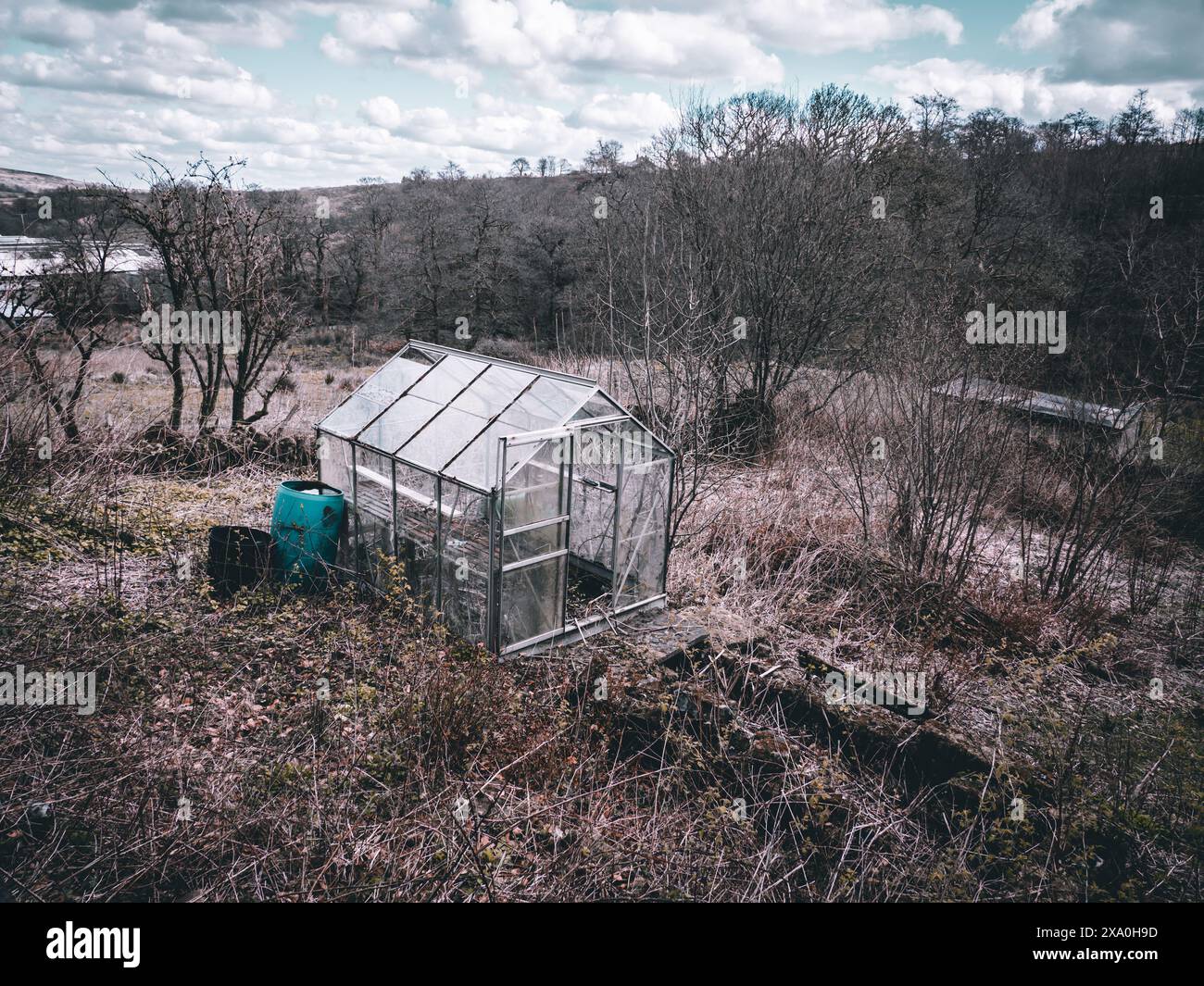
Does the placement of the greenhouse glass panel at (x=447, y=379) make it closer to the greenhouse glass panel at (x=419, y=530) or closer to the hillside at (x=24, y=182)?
the greenhouse glass panel at (x=419, y=530)

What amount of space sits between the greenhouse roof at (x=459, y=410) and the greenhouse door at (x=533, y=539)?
22 centimetres

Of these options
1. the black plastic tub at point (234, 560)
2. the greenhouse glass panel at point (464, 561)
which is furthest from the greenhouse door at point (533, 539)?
the black plastic tub at point (234, 560)

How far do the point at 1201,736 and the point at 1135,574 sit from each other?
3.62 m

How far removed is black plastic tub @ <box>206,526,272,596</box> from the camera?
7707mm

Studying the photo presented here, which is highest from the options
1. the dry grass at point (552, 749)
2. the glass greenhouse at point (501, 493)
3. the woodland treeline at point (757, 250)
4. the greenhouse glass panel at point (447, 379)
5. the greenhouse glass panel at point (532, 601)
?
the woodland treeline at point (757, 250)

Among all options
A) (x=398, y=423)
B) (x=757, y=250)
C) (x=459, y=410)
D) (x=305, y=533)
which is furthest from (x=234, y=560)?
(x=757, y=250)

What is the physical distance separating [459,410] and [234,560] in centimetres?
274

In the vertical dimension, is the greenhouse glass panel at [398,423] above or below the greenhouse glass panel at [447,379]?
below

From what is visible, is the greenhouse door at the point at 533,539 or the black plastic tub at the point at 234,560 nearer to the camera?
the greenhouse door at the point at 533,539

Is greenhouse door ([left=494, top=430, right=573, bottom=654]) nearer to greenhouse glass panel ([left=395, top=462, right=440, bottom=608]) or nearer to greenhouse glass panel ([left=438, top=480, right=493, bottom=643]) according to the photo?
greenhouse glass panel ([left=438, top=480, right=493, bottom=643])

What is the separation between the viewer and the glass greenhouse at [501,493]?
22.8 feet

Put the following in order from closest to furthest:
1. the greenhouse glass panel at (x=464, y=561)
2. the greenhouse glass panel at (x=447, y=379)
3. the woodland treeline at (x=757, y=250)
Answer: the greenhouse glass panel at (x=464, y=561), the greenhouse glass panel at (x=447, y=379), the woodland treeline at (x=757, y=250)

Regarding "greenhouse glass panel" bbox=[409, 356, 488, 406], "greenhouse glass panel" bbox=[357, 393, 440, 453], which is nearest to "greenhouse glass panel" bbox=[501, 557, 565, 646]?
"greenhouse glass panel" bbox=[357, 393, 440, 453]
